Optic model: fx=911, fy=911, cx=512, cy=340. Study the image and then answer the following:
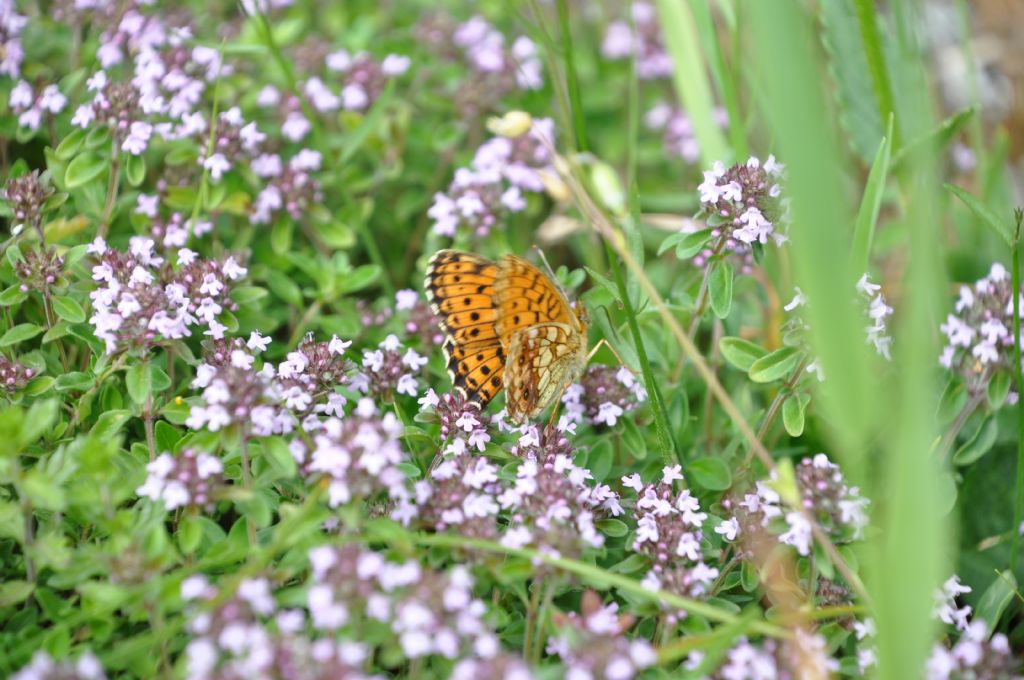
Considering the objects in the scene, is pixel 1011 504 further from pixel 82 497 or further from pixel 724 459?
pixel 82 497

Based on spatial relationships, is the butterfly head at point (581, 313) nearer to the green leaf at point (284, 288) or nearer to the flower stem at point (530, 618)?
the flower stem at point (530, 618)

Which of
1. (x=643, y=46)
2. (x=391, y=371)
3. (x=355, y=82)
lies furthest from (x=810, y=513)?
(x=643, y=46)

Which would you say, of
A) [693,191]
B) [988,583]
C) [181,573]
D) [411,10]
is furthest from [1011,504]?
[411,10]

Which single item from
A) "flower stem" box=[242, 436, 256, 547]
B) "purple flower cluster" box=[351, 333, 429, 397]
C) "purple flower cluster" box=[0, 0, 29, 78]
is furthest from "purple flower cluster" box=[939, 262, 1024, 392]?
"purple flower cluster" box=[0, 0, 29, 78]

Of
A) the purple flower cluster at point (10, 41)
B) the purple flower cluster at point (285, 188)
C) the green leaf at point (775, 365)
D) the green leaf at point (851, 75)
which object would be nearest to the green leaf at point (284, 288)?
the purple flower cluster at point (285, 188)

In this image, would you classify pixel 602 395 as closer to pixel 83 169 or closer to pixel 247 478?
pixel 247 478

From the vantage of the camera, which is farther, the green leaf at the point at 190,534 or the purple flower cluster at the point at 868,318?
the purple flower cluster at the point at 868,318
